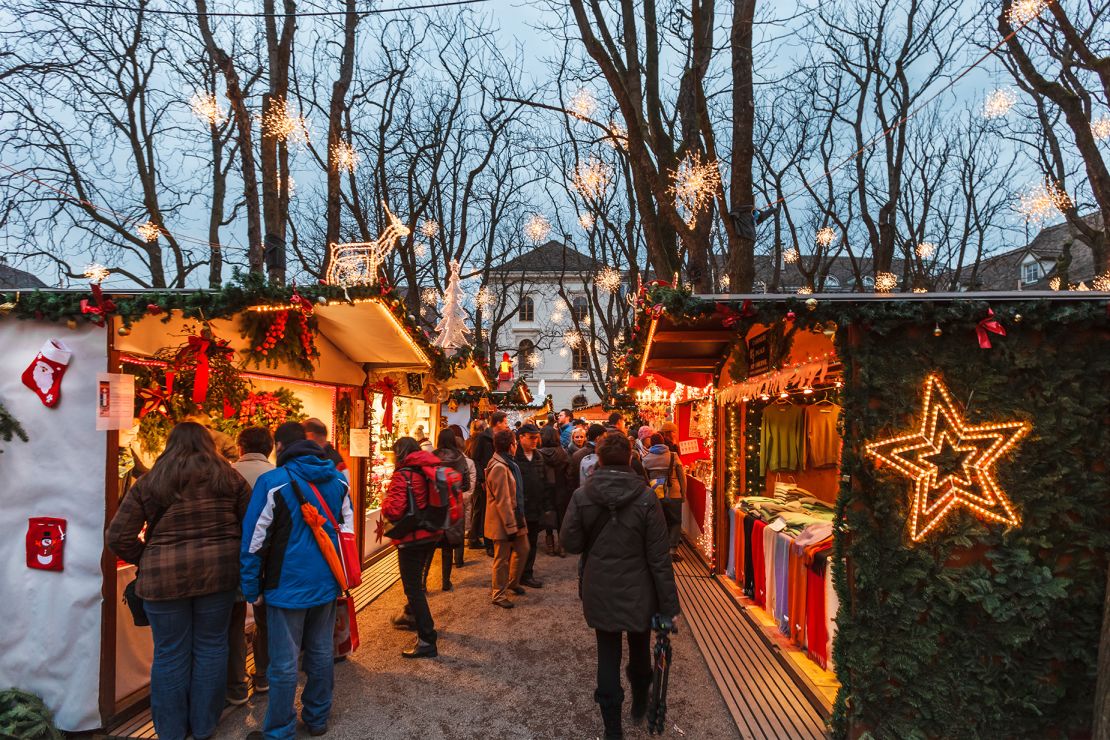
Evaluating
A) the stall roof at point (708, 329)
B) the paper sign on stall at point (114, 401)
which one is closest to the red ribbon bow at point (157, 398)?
the paper sign on stall at point (114, 401)

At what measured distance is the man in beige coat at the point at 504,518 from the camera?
6727 mm

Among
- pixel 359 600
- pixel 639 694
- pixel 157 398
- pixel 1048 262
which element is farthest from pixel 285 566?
pixel 1048 262

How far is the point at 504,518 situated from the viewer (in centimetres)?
668

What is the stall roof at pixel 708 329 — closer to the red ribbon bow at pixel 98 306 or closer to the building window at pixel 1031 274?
the red ribbon bow at pixel 98 306

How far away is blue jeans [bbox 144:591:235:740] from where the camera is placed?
3.82m

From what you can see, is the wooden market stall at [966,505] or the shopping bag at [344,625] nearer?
the wooden market stall at [966,505]

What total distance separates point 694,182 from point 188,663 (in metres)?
7.09

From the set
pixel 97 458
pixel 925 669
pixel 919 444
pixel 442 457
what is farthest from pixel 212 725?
pixel 919 444

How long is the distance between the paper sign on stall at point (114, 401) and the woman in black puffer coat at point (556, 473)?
5.13 metres

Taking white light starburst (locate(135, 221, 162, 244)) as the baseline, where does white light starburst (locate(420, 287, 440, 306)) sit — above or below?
below

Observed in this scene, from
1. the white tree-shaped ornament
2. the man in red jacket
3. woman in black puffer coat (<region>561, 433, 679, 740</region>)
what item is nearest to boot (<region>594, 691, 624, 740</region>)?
woman in black puffer coat (<region>561, 433, 679, 740</region>)

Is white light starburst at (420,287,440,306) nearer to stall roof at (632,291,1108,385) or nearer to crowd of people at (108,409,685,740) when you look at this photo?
stall roof at (632,291,1108,385)

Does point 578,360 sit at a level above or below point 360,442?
above

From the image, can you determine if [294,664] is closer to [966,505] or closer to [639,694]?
[639,694]
